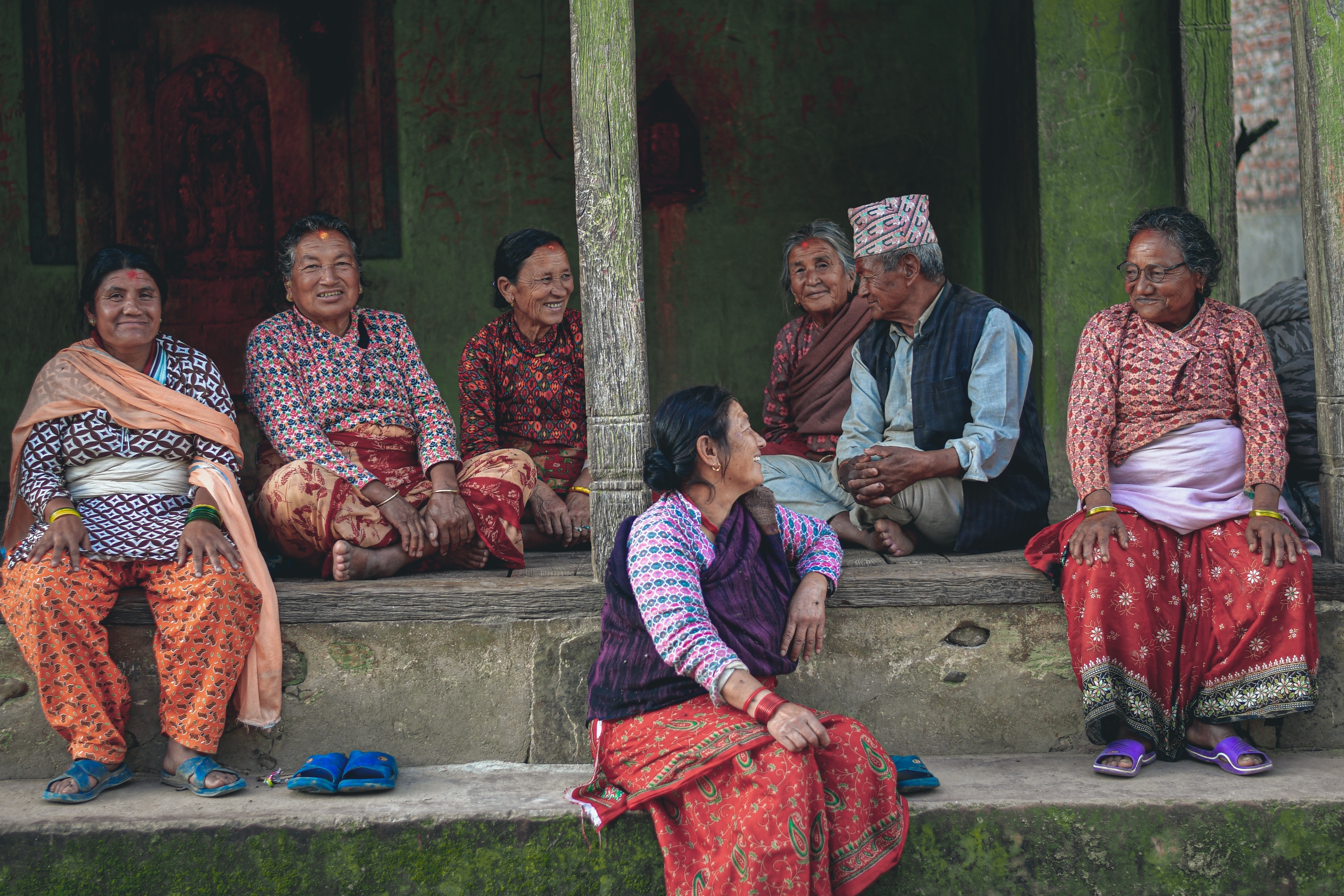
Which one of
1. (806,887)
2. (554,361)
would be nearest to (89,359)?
(554,361)

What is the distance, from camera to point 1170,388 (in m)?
3.34

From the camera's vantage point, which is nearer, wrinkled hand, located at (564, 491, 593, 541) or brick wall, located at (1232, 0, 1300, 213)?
wrinkled hand, located at (564, 491, 593, 541)

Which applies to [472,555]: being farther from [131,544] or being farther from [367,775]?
[131,544]

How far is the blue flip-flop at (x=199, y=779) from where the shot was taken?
315cm

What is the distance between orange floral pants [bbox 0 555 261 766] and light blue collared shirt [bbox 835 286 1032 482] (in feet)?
6.71

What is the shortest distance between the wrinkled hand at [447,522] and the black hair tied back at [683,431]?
108 centimetres

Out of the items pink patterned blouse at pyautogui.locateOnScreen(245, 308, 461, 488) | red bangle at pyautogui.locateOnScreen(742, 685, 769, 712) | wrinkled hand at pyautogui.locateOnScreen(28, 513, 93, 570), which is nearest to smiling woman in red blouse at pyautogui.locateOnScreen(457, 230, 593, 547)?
pink patterned blouse at pyautogui.locateOnScreen(245, 308, 461, 488)

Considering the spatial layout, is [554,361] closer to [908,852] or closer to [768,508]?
[768,508]

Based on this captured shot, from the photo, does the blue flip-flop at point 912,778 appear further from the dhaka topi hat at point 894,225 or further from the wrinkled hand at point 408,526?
the dhaka topi hat at point 894,225

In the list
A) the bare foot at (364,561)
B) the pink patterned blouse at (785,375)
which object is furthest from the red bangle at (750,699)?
the pink patterned blouse at (785,375)

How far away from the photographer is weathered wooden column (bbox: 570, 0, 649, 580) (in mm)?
3328

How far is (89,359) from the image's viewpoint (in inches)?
137

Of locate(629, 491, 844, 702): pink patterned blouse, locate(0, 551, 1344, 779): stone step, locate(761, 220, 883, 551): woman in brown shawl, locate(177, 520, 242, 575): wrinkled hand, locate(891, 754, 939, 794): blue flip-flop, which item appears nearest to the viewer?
locate(629, 491, 844, 702): pink patterned blouse

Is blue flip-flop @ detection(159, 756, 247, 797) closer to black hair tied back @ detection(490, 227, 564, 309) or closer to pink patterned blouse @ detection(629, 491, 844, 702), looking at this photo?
pink patterned blouse @ detection(629, 491, 844, 702)
